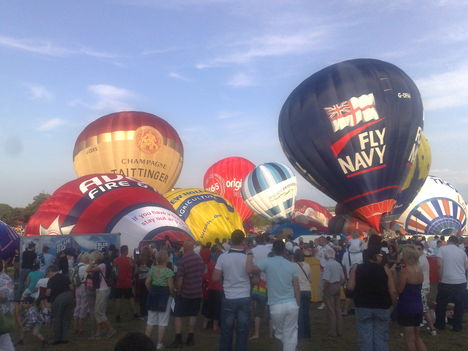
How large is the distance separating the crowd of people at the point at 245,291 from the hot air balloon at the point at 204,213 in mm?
8572

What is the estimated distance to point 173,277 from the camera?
7.62 meters

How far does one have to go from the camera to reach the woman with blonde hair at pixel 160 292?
7430 mm

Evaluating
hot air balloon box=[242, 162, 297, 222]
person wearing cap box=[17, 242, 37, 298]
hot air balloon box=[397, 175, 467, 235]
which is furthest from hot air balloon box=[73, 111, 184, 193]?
hot air balloon box=[397, 175, 467, 235]

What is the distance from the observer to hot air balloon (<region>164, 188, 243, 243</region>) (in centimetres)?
2119

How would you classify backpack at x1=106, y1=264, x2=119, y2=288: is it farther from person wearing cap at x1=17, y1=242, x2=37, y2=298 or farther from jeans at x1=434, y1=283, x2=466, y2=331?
jeans at x1=434, y1=283, x2=466, y2=331

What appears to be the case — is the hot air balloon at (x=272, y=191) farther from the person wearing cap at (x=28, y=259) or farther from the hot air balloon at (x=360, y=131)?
the person wearing cap at (x=28, y=259)

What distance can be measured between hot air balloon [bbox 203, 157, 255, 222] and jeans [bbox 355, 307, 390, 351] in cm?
3937

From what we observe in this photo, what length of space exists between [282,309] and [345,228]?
75.5 feet

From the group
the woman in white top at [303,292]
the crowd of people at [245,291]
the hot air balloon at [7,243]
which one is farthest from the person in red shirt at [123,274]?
the hot air balloon at [7,243]

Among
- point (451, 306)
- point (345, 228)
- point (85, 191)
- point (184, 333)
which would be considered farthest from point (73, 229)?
point (345, 228)

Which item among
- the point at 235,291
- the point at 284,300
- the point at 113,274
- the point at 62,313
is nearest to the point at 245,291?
the point at 235,291

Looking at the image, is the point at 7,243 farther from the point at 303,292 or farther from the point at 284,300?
the point at 284,300

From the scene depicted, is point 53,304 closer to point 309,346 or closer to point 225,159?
point 309,346

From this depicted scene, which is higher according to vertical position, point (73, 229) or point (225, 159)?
point (225, 159)
